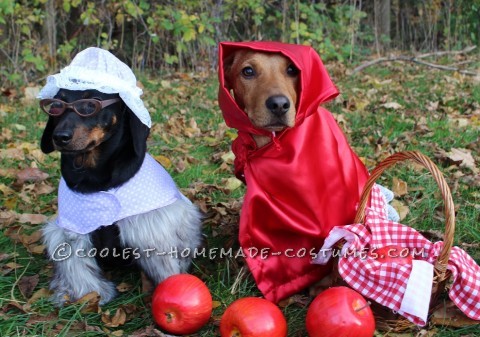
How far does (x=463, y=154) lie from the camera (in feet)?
13.7

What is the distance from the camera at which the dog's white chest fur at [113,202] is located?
261cm

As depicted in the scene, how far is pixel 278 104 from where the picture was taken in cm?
250

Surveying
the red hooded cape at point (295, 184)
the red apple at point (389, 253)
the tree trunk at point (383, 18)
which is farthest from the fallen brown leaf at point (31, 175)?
the tree trunk at point (383, 18)

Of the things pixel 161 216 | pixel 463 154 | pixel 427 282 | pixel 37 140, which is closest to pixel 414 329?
pixel 427 282

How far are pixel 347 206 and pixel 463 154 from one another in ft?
6.23

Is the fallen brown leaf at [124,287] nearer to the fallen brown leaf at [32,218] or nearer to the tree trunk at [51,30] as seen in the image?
the fallen brown leaf at [32,218]

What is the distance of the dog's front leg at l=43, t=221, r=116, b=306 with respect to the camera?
8.85 feet

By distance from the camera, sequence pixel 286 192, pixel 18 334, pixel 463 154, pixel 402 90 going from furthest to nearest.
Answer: pixel 402 90, pixel 463 154, pixel 286 192, pixel 18 334

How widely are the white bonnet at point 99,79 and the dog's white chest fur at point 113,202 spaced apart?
0.31 meters

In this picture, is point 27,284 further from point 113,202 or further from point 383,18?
point 383,18

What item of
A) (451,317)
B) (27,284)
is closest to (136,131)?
(27,284)

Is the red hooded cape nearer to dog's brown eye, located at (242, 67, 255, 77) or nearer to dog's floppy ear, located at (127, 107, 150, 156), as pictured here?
dog's brown eye, located at (242, 67, 255, 77)

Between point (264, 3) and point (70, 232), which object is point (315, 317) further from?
point (264, 3)

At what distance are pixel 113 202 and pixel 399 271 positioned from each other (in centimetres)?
140
